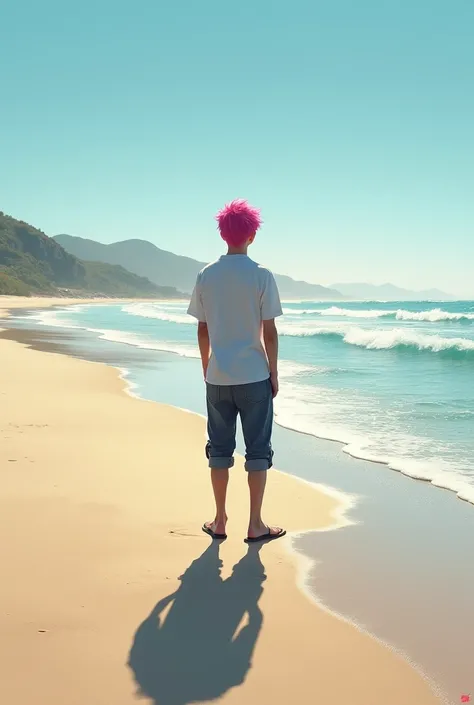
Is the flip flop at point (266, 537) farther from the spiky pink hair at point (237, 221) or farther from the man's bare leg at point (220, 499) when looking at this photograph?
the spiky pink hair at point (237, 221)

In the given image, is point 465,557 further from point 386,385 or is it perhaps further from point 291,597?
point 386,385

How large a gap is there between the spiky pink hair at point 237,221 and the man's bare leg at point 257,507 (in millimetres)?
1372

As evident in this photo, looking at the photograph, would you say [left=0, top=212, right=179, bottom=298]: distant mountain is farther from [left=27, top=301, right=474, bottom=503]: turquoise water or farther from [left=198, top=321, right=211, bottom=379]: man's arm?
[left=198, top=321, right=211, bottom=379]: man's arm

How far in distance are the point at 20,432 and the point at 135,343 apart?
596 inches

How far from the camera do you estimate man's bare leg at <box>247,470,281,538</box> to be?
392cm

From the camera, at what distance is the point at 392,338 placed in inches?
818

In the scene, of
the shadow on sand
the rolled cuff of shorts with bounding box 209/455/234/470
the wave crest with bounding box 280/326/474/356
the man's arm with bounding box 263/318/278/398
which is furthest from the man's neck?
the wave crest with bounding box 280/326/474/356

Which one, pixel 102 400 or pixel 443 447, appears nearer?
pixel 443 447

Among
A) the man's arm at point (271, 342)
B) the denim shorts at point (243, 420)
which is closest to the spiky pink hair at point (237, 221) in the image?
the man's arm at point (271, 342)

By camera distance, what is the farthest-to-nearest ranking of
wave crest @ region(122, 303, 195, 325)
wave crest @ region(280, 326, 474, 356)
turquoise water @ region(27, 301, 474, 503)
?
wave crest @ region(122, 303, 195, 325) < wave crest @ region(280, 326, 474, 356) < turquoise water @ region(27, 301, 474, 503)

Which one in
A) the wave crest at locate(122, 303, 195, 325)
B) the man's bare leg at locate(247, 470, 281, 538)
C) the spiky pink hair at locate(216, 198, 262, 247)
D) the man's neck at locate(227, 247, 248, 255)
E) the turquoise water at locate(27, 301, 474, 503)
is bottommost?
the wave crest at locate(122, 303, 195, 325)

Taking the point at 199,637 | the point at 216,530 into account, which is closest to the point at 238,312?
the point at 216,530

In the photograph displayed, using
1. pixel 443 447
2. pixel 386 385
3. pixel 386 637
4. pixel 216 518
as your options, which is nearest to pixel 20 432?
pixel 216 518

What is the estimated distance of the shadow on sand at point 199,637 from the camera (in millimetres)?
2395
